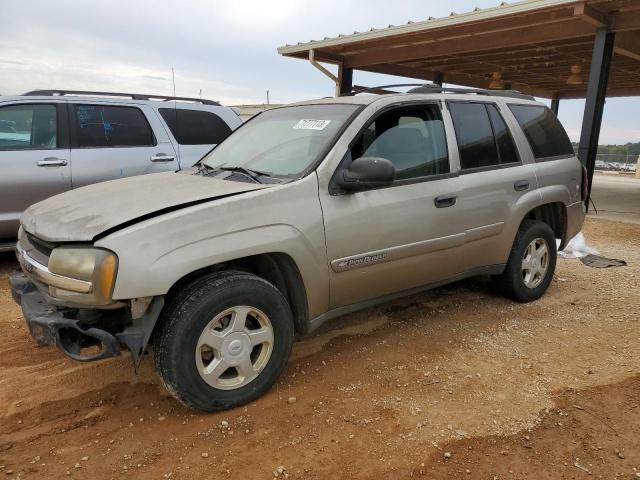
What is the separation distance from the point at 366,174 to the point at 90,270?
1.59 meters

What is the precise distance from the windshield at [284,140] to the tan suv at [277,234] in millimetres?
15

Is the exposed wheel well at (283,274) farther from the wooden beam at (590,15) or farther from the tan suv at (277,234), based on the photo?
the wooden beam at (590,15)

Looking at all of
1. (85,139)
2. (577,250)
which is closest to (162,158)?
(85,139)

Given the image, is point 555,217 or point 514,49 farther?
point 514,49

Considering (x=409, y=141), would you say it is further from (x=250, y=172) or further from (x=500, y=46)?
(x=500, y=46)

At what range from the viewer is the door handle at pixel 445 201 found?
11.6 ft

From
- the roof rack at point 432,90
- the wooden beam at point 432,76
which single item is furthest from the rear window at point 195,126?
the wooden beam at point 432,76

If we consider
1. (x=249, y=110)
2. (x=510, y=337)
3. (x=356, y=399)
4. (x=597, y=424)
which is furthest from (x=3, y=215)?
(x=249, y=110)

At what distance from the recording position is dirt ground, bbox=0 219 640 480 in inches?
92.9

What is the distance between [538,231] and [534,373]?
64.1 inches

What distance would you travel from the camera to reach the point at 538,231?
14.6ft

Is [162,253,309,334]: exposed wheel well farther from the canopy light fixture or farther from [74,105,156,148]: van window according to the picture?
the canopy light fixture

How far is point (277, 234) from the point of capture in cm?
281

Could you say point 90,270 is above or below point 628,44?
below
